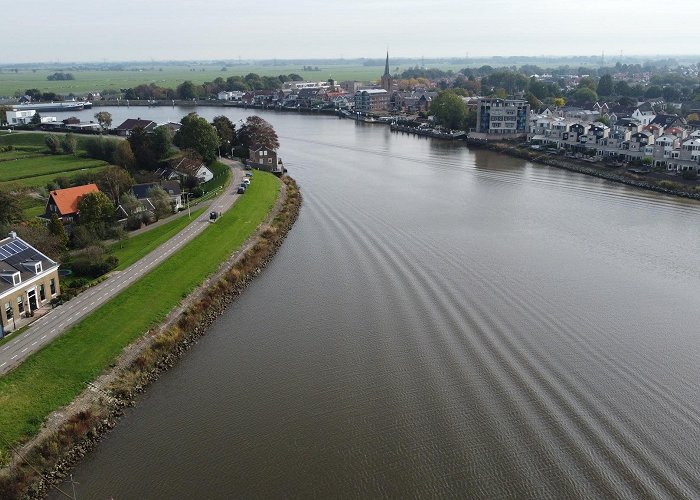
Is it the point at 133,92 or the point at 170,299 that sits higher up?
the point at 133,92

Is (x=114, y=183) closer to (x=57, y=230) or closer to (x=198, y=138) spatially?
(x=57, y=230)

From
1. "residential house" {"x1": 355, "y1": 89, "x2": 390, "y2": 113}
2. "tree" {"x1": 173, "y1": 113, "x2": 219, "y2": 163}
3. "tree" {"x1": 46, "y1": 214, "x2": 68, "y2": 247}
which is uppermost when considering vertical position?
"residential house" {"x1": 355, "y1": 89, "x2": 390, "y2": 113}

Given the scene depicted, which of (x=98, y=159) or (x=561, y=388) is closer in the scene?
(x=561, y=388)

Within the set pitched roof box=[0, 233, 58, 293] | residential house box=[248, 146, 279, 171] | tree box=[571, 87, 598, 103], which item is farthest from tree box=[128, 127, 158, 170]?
tree box=[571, 87, 598, 103]

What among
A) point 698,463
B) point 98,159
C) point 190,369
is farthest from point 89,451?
point 98,159

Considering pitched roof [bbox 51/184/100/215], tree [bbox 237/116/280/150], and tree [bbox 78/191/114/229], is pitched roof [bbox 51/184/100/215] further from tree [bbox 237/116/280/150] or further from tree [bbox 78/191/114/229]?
tree [bbox 237/116/280/150]

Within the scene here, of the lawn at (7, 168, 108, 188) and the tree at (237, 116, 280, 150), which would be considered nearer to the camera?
the lawn at (7, 168, 108, 188)

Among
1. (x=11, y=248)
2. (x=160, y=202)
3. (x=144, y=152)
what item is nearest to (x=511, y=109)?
(x=144, y=152)

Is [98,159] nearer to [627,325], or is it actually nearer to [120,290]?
[120,290]
